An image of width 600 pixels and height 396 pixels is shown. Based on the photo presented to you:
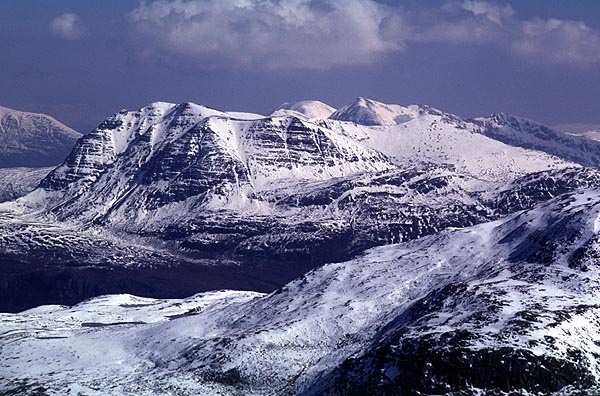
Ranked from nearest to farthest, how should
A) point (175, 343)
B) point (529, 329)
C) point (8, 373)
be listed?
point (529, 329) → point (8, 373) → point (175, 343)

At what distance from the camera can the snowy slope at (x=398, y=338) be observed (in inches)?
4459

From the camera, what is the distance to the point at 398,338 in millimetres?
123312

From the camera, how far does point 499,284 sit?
148250 mm

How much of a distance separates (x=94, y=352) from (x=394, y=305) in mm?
65949

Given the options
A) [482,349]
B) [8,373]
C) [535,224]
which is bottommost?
[8,373]

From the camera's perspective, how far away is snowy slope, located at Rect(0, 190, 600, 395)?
4459 inches

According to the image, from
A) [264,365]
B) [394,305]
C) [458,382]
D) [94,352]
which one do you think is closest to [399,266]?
[394,305]

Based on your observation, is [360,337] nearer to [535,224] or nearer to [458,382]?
[458,382]

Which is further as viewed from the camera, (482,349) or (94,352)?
(94,352)

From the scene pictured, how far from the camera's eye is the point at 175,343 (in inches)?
6900

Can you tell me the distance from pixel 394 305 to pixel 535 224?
1714 inches

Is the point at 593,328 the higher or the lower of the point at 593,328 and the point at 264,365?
the higher

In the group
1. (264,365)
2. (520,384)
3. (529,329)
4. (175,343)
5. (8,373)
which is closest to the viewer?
(520,384)

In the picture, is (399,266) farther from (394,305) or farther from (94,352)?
(94,352)
